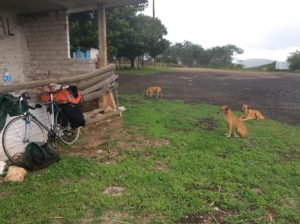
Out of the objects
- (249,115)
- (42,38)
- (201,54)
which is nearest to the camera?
(249,115)

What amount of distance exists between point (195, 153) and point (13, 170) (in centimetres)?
266

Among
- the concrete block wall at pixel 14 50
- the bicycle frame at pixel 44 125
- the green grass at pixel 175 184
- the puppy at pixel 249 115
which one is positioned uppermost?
the concrete block wall at pixel 14 50

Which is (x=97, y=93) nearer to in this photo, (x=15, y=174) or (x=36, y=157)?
(x=36, y=157)

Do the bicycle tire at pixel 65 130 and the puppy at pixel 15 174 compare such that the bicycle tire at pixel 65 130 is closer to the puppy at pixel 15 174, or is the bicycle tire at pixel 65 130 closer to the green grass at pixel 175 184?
the green grass at pixel 175 184

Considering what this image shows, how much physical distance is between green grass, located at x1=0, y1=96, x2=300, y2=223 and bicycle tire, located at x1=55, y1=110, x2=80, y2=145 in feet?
2.20

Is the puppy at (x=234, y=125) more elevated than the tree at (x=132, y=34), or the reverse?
the tree at (x=132, y=34)

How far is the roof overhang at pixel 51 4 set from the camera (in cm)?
727

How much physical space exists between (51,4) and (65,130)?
3684 millimetres

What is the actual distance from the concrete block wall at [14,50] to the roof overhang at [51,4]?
37 centimetres

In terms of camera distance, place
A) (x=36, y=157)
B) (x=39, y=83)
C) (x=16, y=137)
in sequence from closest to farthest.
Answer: (x=36, y=157) < (x=16, y=137) < (x=39, y=83)

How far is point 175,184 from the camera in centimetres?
388

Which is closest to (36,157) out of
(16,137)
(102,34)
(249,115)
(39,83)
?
(16,137)

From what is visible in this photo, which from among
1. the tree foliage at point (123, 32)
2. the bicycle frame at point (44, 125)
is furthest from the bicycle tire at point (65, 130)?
the tree foliage at point (123, 32)

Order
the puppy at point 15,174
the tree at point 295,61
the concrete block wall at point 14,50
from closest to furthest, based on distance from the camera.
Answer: the puppy at point 15,174 < the concrete block wall at point 14,50 < the tree at point 295,61
